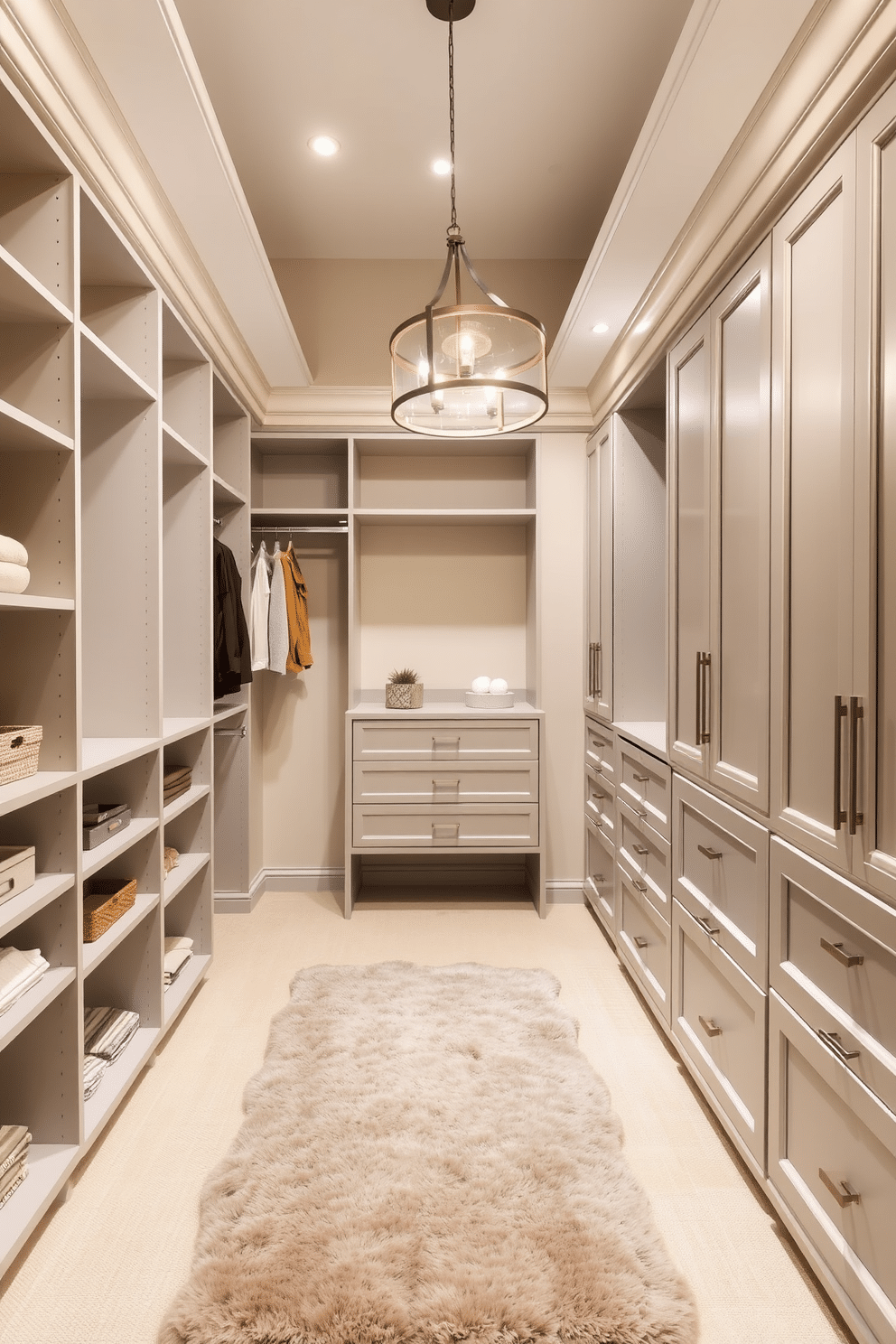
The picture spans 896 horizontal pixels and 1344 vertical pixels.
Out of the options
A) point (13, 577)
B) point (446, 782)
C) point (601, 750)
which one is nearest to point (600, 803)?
point (601, 750)

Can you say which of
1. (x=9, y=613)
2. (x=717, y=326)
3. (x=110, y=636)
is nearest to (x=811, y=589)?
(x=717, y=326)

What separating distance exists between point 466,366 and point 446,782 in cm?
206

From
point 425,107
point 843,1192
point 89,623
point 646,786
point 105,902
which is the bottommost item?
point 843,1192

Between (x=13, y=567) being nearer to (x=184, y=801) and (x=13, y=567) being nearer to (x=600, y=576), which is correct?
(x=184, y=801)

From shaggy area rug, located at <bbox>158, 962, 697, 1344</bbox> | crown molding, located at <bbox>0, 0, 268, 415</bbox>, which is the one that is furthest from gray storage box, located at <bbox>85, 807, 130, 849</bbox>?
crown molding, located at <bbox>0, 0, 268, 415</bbox>

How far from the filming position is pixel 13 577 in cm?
149

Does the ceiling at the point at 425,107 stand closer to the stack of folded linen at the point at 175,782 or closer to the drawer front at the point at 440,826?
the stack of folded linen at the point at 175,782

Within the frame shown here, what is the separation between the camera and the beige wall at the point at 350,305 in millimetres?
3650

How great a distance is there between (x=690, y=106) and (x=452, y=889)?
10.7 feet

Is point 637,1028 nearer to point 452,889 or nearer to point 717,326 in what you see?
point 452,889

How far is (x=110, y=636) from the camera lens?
7.47 ft

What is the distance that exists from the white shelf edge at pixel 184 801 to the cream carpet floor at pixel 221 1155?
0.69 meters

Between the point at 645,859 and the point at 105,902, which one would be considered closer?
the point at 105,902

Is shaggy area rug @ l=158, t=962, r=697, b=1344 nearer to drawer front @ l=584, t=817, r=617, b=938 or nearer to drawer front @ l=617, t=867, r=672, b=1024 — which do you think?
→ drawer front @ l=617, t=867, r=672, b=1024
